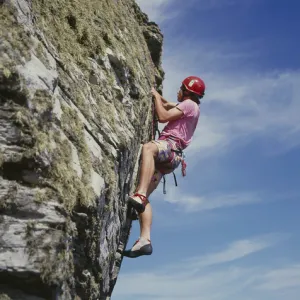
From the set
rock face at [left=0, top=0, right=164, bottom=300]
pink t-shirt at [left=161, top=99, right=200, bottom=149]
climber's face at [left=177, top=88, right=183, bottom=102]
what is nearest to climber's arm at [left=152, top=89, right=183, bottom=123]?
pink t-shirt at [left=161, top=99, right=200, bottom=149]

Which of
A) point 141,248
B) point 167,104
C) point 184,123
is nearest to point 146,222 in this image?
point 141,248

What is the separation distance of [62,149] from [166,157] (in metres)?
4.09

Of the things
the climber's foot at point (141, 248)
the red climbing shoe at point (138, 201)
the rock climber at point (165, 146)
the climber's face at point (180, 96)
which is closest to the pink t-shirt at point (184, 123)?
the rock climber at point (165, 146)

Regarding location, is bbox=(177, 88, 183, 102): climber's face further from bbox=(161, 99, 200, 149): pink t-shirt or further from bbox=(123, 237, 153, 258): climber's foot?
bbox=(123, 237, 153, 258): climber's foot

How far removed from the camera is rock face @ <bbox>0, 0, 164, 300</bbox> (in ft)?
19.7

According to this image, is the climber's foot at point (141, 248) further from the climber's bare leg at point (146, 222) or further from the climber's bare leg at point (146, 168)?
the climber's bare leg at point (146, 168)

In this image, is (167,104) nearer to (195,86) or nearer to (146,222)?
(195,86)

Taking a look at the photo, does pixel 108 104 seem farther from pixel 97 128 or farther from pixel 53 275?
pixel 53 275

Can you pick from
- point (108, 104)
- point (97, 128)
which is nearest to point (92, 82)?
point (108, 104)

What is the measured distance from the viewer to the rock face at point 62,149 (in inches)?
236

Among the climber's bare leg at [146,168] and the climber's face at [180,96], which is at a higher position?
the climber's face at [180,96]

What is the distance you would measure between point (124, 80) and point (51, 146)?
189 inches

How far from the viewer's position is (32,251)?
233 inches

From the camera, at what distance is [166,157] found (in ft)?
35.2
